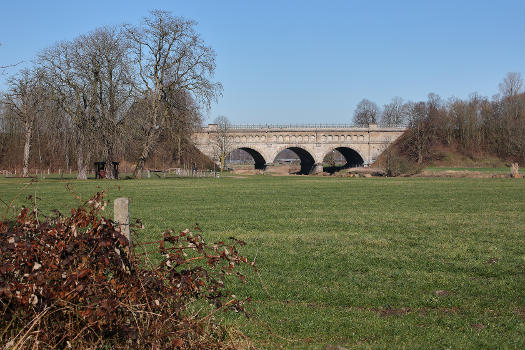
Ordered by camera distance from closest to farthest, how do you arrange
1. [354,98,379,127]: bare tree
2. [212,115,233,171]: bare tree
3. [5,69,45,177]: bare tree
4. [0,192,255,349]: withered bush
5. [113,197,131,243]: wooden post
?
1. [0,192,255,349]: withered bush
2. [113,197,131,243]: wooden post
3. [5,69,45,177]: bare tree
4. [212,115,233,171]: bare tree
5. [354,98,379,127]: bare tree

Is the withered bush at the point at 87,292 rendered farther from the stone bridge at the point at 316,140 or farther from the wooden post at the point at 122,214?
the stone bridge at the point at 316,140

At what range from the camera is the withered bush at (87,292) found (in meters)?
5.04

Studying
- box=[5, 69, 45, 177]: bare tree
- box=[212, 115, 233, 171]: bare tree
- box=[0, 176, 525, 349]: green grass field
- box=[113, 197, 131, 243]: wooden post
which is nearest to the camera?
box=[113, 197, 131, 243]: wooden post

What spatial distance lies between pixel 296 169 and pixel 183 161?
5096 cm

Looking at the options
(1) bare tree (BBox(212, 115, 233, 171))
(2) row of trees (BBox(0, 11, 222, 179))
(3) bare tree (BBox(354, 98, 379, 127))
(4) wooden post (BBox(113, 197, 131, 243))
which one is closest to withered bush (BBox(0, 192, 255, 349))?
(4) wooden post (BBox(113, 197, 131, 243))

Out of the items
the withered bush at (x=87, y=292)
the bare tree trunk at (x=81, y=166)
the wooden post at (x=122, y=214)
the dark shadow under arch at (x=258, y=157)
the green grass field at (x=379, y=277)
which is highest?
the dark shadow under arch at (x=258, y=157)

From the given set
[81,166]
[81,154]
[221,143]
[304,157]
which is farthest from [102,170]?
[304,157]

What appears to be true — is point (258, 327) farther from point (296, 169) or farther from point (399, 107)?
point (399, 107)

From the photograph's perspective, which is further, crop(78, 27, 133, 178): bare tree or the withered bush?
crop(78, 27, 133, 178): bare tree

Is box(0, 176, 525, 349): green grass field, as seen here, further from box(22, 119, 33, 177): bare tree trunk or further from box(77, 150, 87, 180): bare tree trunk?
box(22, 119, 33, 177): bare tree trunk

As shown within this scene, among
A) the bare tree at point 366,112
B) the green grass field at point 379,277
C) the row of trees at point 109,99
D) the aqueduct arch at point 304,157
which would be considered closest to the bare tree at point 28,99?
the row of trees at point 109,99

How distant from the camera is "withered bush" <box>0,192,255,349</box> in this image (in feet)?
16.5

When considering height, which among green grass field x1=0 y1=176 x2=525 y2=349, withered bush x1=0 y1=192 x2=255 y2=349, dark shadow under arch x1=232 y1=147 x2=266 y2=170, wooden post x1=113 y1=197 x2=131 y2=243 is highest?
dark shadow under arch x1=232 y1=147 x2=266 y2=170

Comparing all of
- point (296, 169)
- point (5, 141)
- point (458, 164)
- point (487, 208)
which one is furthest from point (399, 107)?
point (487, 208)
